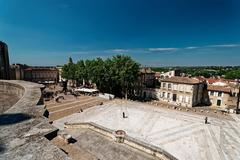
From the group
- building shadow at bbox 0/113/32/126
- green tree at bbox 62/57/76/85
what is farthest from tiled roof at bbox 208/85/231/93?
green tree at bbox 62/57/76/85

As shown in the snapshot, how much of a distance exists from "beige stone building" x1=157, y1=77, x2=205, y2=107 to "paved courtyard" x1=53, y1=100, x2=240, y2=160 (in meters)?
→ 10.4

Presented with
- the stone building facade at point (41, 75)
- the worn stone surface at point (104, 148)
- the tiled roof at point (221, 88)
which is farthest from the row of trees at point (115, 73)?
the stone building facade at point (41, 75)

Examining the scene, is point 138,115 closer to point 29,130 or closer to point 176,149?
point 176,149

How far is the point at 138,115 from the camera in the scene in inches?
832

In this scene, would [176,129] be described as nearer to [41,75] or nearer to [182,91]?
[182,91]

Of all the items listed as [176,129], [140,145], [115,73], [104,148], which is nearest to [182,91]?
[115,73]

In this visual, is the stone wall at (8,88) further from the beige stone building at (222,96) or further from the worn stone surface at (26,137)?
the beige stone building at (222,96)

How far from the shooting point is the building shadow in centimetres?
358

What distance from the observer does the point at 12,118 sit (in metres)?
3.84

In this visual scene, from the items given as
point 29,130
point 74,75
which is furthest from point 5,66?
point 74,75

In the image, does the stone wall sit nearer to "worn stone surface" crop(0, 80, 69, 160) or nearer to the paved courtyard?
"worn stone surface" crop(0, 80, 69, 160)

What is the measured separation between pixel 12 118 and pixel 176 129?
15827 mm

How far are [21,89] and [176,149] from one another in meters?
11.6

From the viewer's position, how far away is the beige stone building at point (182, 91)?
103 ft
